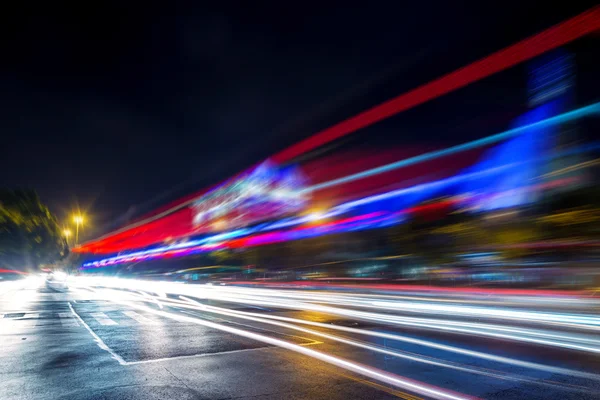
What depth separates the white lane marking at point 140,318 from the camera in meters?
13.6

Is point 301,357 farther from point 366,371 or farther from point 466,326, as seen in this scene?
point 466,326

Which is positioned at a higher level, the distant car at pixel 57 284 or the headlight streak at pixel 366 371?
the distant car at pixel 57 284

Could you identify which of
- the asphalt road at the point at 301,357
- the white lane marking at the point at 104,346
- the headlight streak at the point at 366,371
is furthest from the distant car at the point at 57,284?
the headlight streak at the point at 366,371

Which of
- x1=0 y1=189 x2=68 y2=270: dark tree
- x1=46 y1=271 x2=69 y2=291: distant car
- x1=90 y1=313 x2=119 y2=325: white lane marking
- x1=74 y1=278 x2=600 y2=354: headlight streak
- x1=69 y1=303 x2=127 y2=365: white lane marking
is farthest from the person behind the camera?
x1=0 y1=189 x2=68 y2=270: dark tree

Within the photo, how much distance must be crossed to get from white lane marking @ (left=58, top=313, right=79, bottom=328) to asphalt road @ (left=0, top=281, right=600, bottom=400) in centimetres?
3

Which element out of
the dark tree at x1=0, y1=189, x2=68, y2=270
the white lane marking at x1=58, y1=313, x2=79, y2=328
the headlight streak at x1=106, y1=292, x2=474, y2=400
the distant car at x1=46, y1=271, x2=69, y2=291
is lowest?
the headlight streak at x1=106, y1=292, x2=474, y2=400

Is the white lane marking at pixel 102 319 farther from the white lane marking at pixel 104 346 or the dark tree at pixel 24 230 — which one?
the dark tree at pixel 24 230

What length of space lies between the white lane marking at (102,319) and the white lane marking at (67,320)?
2.16ft

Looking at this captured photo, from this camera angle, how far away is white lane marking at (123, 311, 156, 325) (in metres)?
13.6

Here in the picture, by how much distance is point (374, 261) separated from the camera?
43.0m

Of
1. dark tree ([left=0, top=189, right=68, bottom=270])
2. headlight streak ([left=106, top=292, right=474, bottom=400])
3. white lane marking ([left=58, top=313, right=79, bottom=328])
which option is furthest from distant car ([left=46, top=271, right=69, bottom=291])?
headlight streak ([left=106, top=292, right=474, bottom=400])

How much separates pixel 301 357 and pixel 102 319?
8784mm

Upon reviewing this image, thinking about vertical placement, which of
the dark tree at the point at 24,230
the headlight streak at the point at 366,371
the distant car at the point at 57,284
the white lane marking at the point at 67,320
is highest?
the dark tree at the point at 24,230

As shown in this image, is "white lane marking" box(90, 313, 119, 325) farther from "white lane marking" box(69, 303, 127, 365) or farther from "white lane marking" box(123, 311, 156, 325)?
"white lane marking" box(123, 311, 156, 325)
